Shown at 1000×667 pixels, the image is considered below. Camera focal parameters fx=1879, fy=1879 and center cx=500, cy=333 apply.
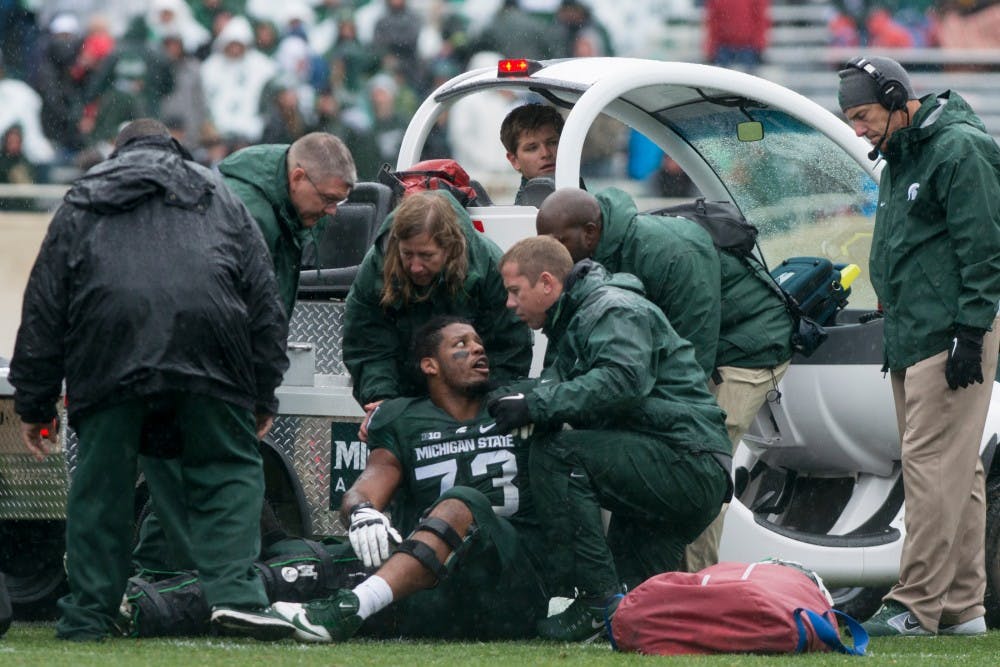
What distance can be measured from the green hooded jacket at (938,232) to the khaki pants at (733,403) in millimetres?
534

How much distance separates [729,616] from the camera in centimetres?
546

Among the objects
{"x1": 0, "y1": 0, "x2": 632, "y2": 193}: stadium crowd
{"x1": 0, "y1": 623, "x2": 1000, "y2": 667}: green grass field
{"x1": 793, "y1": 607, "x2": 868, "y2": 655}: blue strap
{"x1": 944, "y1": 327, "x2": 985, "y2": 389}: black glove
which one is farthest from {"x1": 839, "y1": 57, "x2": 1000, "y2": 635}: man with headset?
{"x1": 0, "y1": 0, "x2": 632, "y2": 193}: stadium crowd

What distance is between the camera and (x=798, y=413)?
7262mm

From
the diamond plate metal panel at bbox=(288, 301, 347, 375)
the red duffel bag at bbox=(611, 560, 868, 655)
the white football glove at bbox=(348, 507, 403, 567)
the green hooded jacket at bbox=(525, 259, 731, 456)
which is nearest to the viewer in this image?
the red duffel bag at bbox=(611, 560, 868, 655)

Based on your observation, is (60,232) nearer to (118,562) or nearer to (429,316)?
(118,562)

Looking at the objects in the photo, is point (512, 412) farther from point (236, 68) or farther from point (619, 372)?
point (236, 68)

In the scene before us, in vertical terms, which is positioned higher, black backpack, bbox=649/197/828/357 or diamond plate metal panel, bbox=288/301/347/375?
black backpack, bbox=649/197/828/357

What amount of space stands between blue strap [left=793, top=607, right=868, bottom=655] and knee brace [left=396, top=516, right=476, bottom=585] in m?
1.16

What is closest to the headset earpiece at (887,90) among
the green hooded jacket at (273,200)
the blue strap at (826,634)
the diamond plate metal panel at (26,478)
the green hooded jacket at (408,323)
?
the green hooded jacket at (408,323)

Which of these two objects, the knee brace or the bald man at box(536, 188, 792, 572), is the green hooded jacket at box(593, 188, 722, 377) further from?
the knee brace

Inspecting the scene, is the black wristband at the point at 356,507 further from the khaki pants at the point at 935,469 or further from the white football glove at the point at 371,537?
the khaki pants at the point at 935,469

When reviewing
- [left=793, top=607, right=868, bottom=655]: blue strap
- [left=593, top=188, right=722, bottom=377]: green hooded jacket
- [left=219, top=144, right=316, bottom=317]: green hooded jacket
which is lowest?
[left=793, top=607, right=868, bottom=655]: blue strap

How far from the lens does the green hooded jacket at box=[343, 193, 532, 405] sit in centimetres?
650

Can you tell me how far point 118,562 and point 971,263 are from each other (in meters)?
2.92
